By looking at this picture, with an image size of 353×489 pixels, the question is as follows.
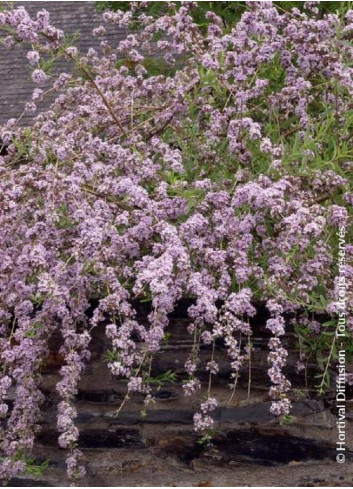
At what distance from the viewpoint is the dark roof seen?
14.0m

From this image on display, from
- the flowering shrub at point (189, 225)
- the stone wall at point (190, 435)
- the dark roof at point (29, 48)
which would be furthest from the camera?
the dark roof at point (29, 48)

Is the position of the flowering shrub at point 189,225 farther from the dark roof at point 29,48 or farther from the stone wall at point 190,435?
the dark roof at point 29,48

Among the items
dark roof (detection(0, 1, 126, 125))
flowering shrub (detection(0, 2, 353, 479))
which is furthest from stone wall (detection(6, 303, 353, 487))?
dark roof (detection(0, 1, 126, 125))

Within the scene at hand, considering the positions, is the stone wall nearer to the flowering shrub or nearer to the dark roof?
the flowering shrub

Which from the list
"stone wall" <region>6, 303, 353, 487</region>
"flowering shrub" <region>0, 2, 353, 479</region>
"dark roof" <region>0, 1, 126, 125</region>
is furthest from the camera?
"dark roof" <region>0, 1, 126, 125</region>

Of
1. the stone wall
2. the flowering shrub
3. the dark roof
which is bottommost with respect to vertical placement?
the stone wall

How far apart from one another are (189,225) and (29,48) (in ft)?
40.5

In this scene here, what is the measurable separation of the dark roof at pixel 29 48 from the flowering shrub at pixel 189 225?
31.8 ft

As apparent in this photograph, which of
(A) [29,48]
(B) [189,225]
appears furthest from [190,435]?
(A) [29,48]

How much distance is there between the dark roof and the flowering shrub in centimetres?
969

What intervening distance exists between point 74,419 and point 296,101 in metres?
1.84

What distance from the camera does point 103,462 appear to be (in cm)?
328

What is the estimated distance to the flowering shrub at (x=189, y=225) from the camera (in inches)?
115

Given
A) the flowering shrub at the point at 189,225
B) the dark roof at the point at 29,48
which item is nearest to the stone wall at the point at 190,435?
the flowering shrub at the point at 189,225
